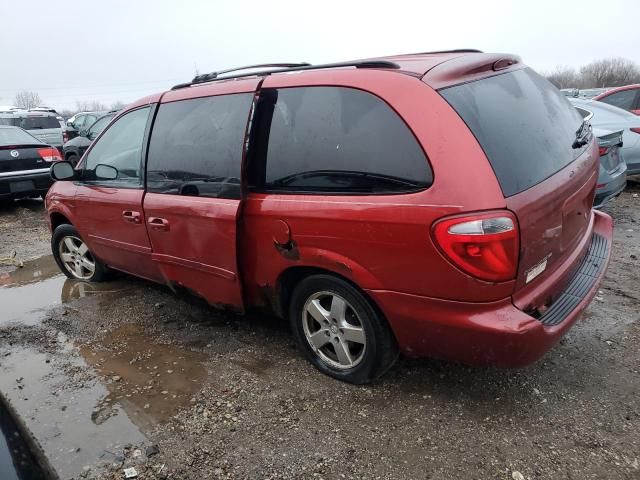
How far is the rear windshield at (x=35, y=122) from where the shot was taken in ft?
48.2

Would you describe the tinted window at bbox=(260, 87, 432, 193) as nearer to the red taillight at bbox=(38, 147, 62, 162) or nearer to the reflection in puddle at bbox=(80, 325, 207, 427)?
the reflection in puddle at bbox=(80, 325, 207, 427)

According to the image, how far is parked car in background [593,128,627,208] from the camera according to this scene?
17.1ft

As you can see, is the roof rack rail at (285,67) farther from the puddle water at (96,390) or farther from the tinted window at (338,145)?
the puddle water at (96,390)

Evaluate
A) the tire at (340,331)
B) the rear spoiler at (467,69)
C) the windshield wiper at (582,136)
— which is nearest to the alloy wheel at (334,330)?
the tire at (340,331)

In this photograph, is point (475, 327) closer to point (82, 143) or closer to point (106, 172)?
point (106, 172)

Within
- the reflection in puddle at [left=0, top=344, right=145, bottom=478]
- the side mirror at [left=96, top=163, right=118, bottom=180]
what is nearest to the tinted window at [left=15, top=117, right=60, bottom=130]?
the side mirror at [left=96, top=163, right=118, bottom=180]

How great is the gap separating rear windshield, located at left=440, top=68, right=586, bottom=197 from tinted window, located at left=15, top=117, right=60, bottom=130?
51.7 feet

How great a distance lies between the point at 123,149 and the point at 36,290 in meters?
1.96

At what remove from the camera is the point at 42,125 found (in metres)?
15.4

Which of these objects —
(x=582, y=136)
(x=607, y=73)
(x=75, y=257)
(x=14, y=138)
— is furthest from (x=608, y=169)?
(x=607, y=73)

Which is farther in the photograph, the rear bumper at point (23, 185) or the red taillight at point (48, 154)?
the red taillight at point (48, 154)

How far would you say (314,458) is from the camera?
7.91 ft

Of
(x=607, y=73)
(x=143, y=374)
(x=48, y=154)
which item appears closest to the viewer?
(x=143, y=374)

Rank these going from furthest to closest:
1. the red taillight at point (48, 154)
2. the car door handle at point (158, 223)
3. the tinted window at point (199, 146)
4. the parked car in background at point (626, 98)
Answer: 1. the parked car in background at point (626, 98)
2. the red taillight at point (48, 154)
3. the car door handle at point (158, 223)
4. the tinted window at point (199, 146)
